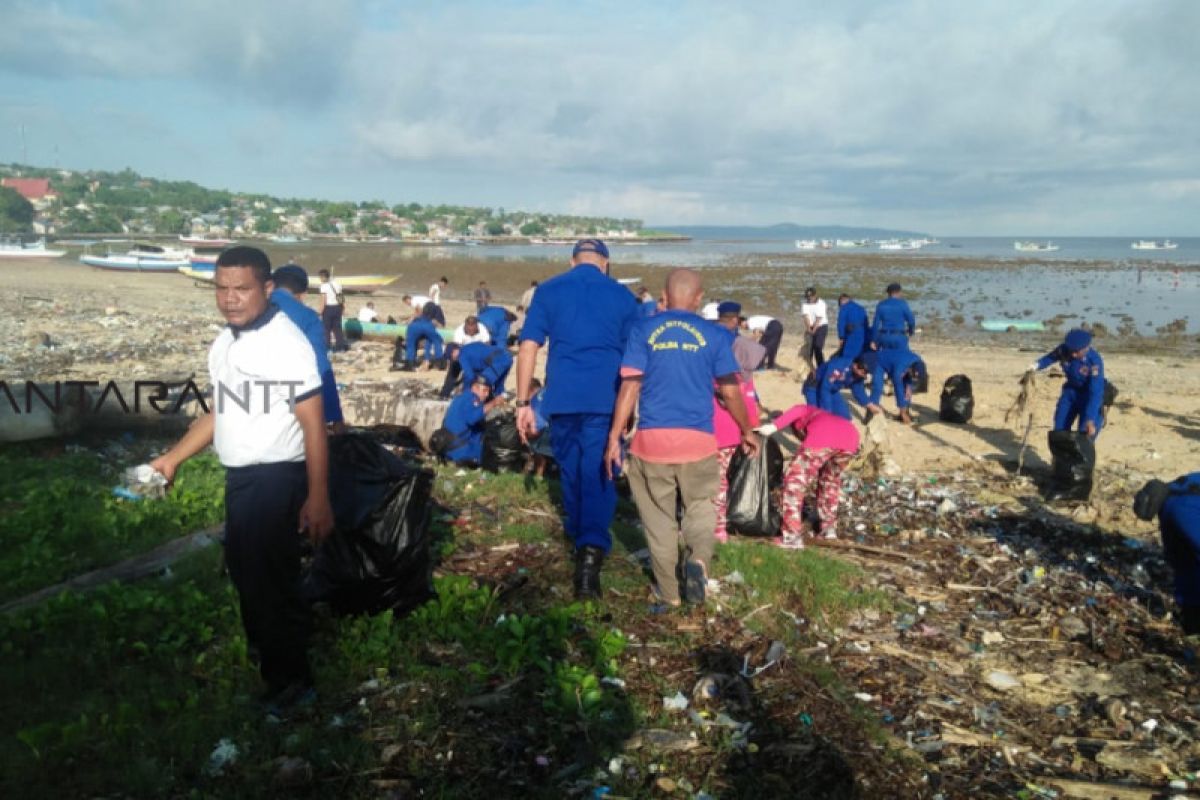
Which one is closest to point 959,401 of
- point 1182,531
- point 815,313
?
point 815,313

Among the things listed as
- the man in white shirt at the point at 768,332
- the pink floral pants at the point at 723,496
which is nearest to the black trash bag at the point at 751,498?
the pink floral pants at the point at 723,496

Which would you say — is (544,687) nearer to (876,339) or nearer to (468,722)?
(468,722)

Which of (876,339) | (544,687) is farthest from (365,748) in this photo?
(876,339)

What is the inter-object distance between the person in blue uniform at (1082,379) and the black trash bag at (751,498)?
162 inches

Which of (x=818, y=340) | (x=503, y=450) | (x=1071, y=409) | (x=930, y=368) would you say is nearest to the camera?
(x=503, y=450)

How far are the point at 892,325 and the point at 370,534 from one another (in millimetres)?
9339

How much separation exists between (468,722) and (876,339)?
31.5 ft

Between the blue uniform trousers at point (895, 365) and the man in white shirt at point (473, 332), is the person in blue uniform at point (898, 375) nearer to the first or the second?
the blue uniform trousers at point (895, 365)

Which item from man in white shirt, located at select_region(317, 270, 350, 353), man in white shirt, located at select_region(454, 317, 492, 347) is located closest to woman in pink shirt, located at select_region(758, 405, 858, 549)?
man in white shirt, located at select_region(454, 317, 492, 347)

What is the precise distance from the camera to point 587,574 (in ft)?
14.9

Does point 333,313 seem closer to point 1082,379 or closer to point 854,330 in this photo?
point 854,330

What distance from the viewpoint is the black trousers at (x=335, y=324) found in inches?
642

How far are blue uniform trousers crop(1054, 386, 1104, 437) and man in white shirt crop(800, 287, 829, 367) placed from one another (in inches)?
211

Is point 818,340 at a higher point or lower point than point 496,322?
lower
